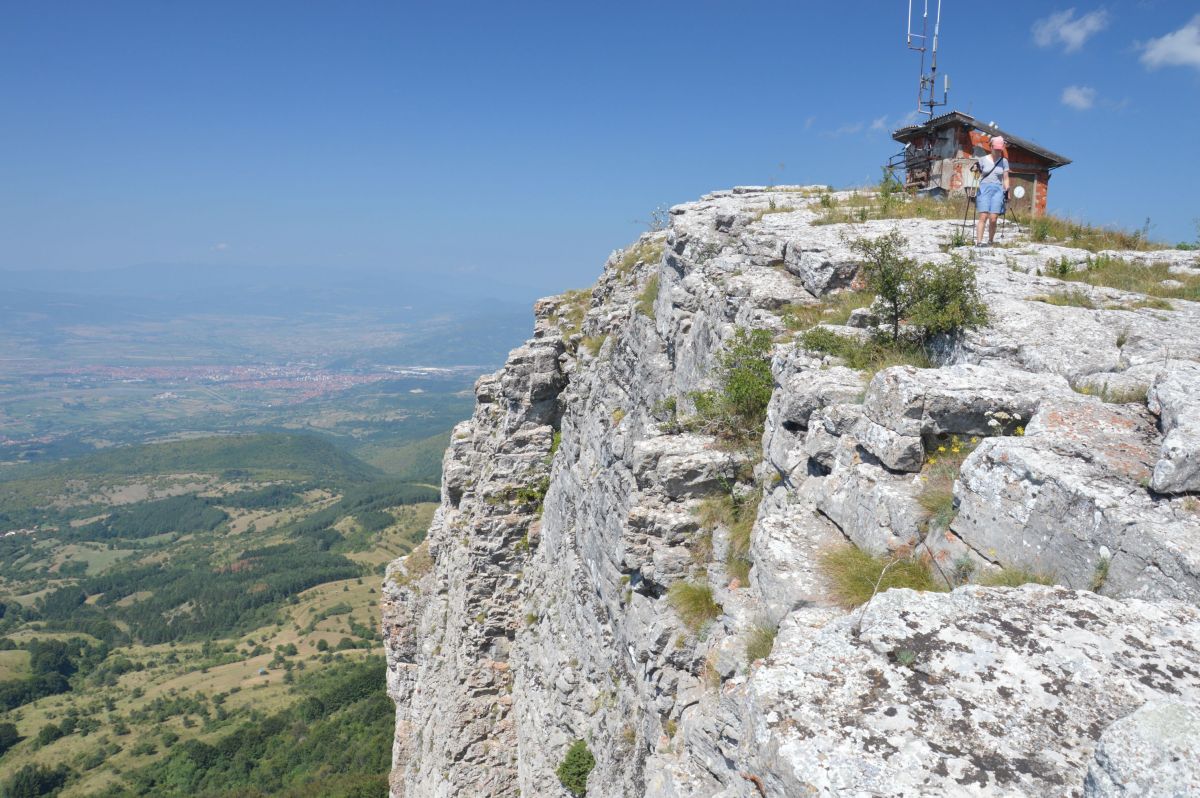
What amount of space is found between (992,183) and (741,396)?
6.24m

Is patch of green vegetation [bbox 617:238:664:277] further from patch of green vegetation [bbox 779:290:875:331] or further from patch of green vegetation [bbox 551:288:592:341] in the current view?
patch of green vegetation [bbox 779:290:875:331]

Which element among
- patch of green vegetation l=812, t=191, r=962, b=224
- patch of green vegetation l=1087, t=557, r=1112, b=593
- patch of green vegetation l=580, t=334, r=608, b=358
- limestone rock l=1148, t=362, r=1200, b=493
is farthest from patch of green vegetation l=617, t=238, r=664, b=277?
patch of green vegetation l=1087, t=557, r=1112, b=593

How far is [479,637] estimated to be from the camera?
819 inches

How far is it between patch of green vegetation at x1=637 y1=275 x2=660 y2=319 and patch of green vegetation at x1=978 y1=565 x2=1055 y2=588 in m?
11.4

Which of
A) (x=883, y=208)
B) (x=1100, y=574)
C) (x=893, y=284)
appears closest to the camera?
(x=1100, y=574)

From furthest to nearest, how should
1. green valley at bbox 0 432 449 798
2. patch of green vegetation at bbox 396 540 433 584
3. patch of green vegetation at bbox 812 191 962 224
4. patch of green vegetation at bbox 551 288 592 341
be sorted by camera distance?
green valley at bbox 0 432 449 798 < patch of green vegetation at bbox 396 540 433 584 < patch of green vegetation at bbox 551 288 592 341 < patch of green vegetation at bbox 812 191 962 224

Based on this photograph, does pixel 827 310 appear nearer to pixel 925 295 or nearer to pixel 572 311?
pixel 925 295

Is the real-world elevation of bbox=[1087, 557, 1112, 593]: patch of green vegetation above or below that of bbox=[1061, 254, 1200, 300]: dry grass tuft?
below

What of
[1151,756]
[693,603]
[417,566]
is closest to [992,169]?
[693,603]

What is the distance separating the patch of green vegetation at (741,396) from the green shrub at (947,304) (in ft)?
7.57

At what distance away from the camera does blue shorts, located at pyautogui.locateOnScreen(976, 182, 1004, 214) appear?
37.6 feet

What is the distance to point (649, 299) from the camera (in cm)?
1678

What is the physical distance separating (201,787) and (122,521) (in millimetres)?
151676

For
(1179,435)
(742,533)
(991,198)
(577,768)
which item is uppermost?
(991,198)
